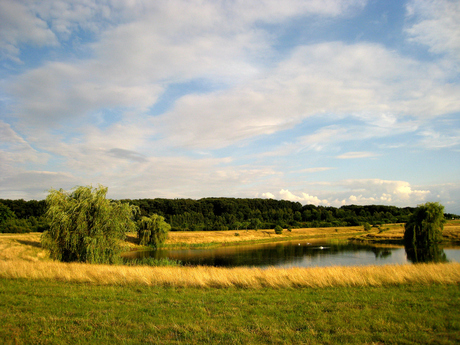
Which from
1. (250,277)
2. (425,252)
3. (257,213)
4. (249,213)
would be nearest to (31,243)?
(250,277)

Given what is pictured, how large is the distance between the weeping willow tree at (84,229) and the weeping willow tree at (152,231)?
3089 cm

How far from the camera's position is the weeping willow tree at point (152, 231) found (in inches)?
2174

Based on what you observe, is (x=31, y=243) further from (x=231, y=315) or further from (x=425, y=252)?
(x=425, y=252)

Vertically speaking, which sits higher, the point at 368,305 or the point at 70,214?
the point at 70,214

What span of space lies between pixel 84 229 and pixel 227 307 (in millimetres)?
19279

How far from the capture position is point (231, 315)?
774 centimetres

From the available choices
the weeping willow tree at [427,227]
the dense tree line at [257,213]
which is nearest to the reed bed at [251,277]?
the weeping willow tree at [427,227]

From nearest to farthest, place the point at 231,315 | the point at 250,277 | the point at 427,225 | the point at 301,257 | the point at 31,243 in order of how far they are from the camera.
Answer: the point at 231,315
the point at 250,277
the point at 31,243
the point at 301,257
the point at 427,225

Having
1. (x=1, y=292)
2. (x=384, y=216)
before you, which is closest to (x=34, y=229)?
(x=1, y=292)

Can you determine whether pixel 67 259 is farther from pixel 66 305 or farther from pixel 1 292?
pixel 66 305

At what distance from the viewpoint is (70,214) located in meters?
23.9

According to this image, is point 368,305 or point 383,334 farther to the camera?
point 368,305

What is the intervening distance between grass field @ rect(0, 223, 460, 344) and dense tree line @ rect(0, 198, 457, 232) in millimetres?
81769

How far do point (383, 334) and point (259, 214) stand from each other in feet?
431
